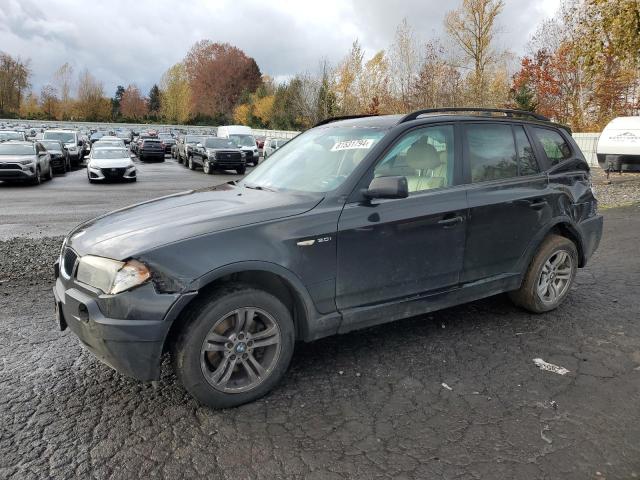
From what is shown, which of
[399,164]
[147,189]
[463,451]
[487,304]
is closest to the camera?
[463,451]

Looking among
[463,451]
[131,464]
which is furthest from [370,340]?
[131,464]

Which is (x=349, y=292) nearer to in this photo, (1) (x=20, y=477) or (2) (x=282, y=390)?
(2) (x=282, y=390)

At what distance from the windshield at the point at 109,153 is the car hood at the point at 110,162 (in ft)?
1.40

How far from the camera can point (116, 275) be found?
9.43ft

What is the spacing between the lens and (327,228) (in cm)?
334

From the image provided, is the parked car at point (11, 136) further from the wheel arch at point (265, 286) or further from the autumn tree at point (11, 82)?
the autumn tree at point (11, 82)

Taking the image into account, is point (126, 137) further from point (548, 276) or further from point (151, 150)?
point (548, 276)

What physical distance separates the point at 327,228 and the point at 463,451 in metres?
1.53

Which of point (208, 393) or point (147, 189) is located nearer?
point (208, 393)

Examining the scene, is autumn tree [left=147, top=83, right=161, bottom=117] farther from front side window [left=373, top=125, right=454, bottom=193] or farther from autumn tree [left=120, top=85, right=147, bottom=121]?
front side window [left=373, top=125, right=454, bottom=193]

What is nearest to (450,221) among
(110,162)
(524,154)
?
(524,154)

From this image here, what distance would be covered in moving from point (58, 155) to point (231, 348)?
23.1 meters

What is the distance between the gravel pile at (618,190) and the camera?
13.0 meters

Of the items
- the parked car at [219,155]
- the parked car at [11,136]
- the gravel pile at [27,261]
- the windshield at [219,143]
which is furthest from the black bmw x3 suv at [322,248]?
the parked car at [11,136]
